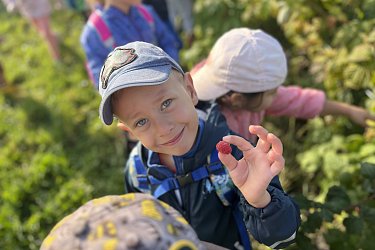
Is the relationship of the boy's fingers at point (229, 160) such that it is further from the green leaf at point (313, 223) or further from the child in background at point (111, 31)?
the child in background at point (111, 31)

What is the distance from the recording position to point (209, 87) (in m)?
1.86

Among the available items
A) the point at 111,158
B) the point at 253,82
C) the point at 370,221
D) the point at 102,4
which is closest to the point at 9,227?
the point at 111,158

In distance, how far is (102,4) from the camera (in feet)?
10.1

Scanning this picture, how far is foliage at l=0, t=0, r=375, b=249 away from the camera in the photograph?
7.13ft

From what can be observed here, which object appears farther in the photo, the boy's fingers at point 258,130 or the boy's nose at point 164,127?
the boy's nose at point 164,127

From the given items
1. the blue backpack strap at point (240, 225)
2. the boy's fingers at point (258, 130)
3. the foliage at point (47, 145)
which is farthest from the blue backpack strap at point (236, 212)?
the foliage at point (47, 145)

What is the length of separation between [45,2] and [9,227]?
287cm

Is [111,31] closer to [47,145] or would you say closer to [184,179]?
[184,179]

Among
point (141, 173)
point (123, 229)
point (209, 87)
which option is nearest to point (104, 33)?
point (209, 87)

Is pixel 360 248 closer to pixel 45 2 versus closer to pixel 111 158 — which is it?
pixel 111 158

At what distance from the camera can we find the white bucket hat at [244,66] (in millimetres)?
1773

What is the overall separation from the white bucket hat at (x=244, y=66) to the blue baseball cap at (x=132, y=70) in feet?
1.80

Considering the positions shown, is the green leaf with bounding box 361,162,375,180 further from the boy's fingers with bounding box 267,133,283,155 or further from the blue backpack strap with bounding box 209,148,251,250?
the boy's fingers with bounding box 267,133,283,155

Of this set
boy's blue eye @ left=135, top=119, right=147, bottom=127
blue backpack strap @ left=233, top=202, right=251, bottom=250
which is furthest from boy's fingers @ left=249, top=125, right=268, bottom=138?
blue backpack strap @ left=233, top=202, right=251, bottom=250
